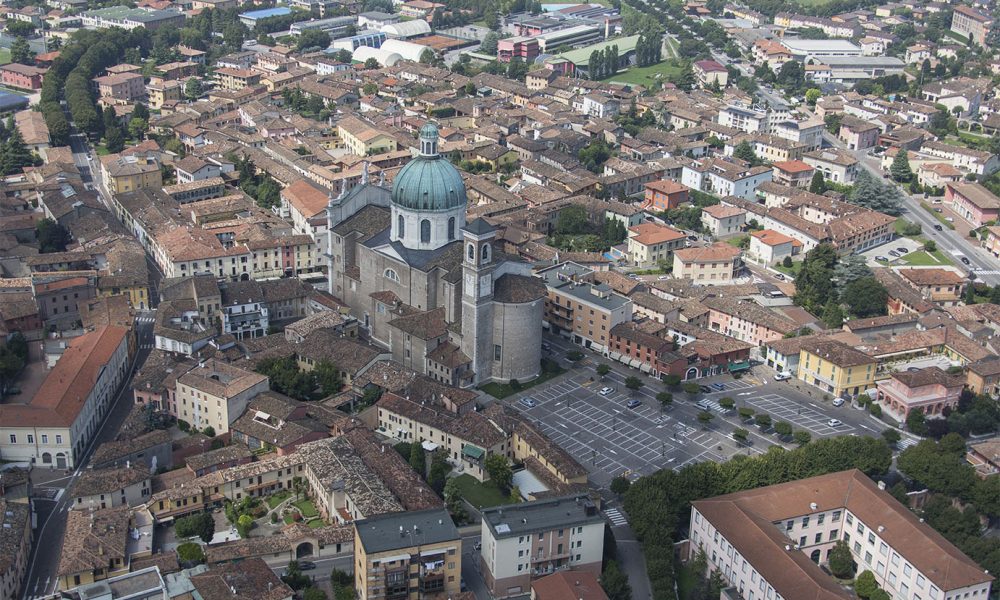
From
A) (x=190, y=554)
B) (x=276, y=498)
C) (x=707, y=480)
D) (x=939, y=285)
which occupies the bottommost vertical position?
(x=276, y=498)

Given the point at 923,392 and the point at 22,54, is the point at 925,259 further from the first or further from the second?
the point at 22,54

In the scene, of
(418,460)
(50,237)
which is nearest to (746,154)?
(418,460)

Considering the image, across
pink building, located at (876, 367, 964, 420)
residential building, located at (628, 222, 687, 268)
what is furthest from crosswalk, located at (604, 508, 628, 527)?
residential building, located at (628, 222, 687, 268)

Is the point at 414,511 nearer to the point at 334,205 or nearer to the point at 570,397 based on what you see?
the point at 570,397

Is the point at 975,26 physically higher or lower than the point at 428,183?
lower

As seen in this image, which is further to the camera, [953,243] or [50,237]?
[953,243]

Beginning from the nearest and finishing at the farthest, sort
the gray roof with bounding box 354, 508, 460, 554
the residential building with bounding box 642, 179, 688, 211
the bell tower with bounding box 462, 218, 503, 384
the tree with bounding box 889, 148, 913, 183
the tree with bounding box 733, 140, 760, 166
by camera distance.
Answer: the gray roof with bounding box 354, 508, 460, 554 → the bell tower with bounding box 462, 218, 503, 384 → the residential building with bounding box 642, 179, 688, 211 → the tree with bounding box 889, 148, 913, 183 → the tree with bounding box 733, 140, 760, 166

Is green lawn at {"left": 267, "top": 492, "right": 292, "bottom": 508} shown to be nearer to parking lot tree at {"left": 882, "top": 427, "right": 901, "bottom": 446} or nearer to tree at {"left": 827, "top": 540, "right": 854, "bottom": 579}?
tree at {"left": 827, "top": 540, "right": 854, "bottom": 579}

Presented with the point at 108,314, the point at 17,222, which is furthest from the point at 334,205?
the point at 17,222
